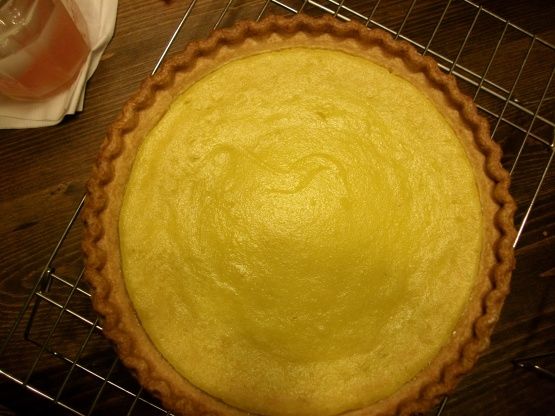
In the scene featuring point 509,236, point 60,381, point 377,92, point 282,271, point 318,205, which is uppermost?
point 377,92

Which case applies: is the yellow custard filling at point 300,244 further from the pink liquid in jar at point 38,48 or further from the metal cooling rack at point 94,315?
the pink liquid in jar at point 38,48

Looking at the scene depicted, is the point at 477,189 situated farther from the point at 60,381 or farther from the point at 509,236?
the point at 60,381

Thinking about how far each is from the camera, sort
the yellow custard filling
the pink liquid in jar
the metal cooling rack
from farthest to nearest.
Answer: the metal cooling rack < the pink liquid in jar < the yellow custard filling

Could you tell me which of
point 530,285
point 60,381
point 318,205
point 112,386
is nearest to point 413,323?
point 318,205

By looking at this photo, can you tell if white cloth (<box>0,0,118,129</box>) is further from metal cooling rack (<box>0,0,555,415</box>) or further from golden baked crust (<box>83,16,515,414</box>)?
golden baked crust (<box>83,16,515,414</box>)

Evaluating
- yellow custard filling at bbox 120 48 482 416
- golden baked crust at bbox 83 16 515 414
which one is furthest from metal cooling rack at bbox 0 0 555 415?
yellow custard filling at bbox 120 48 482 416

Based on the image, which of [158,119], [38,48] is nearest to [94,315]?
[158,119]

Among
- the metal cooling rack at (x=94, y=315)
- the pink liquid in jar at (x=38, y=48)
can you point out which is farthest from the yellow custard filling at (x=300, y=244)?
the pink liquid in jar at (x=38, y=48)
